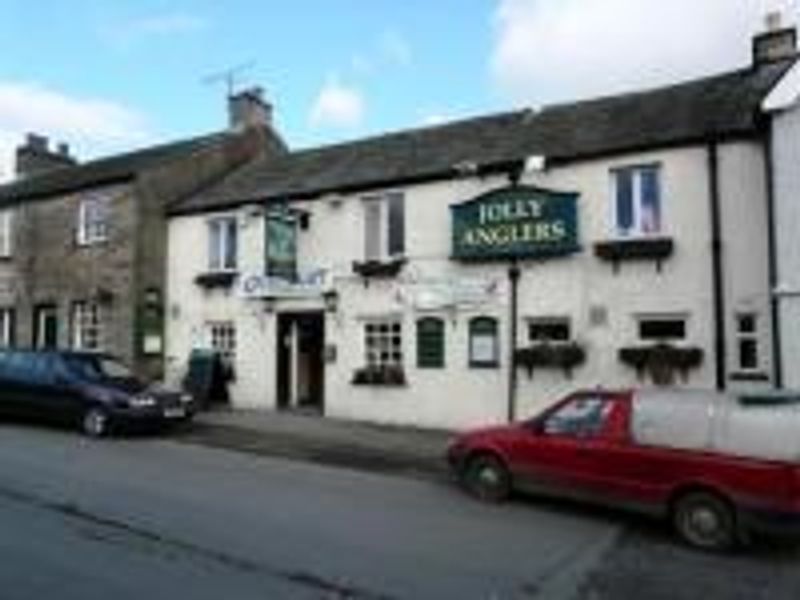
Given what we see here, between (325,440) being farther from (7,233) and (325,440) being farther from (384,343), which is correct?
(7,233)

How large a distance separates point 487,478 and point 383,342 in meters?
8.11

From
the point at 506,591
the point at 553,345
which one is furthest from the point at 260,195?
the point at 506,591

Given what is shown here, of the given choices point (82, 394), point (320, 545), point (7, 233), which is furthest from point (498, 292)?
point (7, 233)

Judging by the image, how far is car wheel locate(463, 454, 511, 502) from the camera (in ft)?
41.9

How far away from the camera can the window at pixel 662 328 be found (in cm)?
1702

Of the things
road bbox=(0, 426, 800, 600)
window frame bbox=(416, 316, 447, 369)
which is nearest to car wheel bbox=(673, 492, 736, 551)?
road bbox=(0, 426, 800, 600)

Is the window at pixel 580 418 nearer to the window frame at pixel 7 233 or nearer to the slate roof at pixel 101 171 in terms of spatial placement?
the slate roof at pixel 101 171

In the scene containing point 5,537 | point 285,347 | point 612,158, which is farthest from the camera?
point 285,347

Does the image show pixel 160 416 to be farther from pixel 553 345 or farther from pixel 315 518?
pixel 315 518

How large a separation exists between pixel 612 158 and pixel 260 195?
8.59 meters

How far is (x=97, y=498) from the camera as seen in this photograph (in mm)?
11609

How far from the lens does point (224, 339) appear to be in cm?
2377

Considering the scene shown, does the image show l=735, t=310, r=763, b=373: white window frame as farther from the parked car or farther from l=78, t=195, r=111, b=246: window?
l=78, t=195, r=111, b=246: window

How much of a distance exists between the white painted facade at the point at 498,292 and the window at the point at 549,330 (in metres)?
0.14
